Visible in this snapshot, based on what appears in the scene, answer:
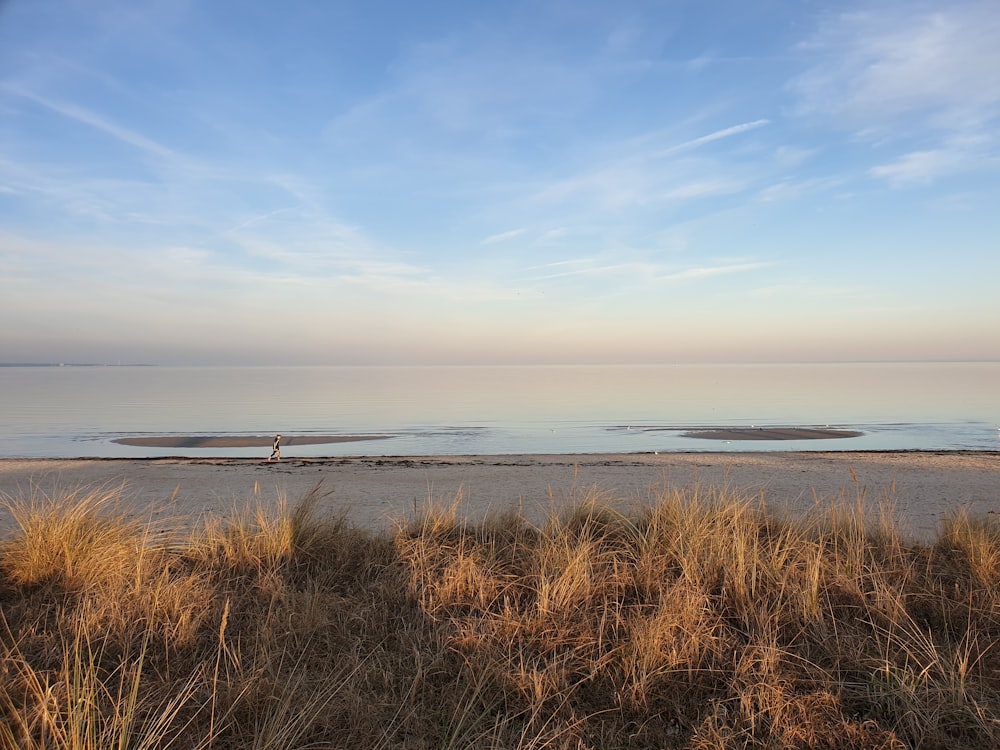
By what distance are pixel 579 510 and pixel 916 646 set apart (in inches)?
134

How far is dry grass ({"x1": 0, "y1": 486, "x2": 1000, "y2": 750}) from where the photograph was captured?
3.11 metres

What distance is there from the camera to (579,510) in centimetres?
687

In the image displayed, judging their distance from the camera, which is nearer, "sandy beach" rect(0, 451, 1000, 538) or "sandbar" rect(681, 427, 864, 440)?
"sandy beach" rect(0, 451, 1000, 538)

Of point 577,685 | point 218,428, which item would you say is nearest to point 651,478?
point 577,685

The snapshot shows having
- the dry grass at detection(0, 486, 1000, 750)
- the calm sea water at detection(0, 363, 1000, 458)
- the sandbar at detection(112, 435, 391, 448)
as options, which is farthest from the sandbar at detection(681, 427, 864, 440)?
the dry grass at detection(0, 486, 1000, 750)

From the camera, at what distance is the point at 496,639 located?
3977 mm

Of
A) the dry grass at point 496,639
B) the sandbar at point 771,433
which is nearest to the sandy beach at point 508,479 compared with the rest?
the dry grass at point 496,639

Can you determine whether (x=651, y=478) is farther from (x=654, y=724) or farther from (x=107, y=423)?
(x=107, y=423)

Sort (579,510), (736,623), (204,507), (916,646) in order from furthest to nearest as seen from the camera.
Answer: (204,507) → (579,510) → (736,623) → (916,646)

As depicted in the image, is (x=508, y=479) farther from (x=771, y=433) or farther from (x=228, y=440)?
(x=771, y=433)

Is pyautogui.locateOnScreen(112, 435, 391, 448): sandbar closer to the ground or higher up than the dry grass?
closer to the ground

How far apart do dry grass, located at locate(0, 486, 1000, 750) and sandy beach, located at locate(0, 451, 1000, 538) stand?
3.96 m

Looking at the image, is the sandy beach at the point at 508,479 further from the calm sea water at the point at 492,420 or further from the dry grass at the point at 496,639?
the dry grass at the point at 496,639

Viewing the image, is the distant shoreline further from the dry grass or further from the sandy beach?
the dry grass
